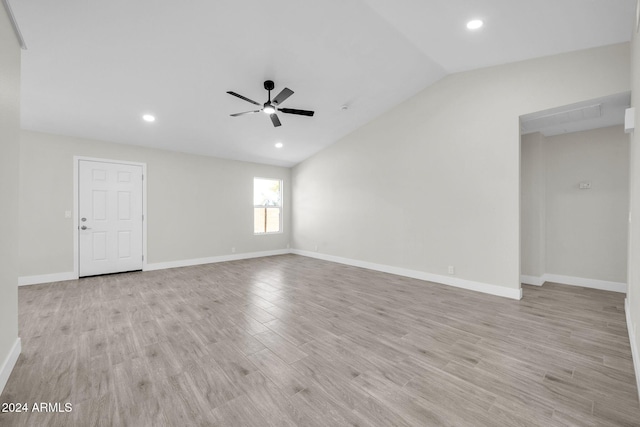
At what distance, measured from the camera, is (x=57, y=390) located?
1760 mm

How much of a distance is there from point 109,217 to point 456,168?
20.7 feet

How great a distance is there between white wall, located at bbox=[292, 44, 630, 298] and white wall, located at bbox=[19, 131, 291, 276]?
8.23 feet

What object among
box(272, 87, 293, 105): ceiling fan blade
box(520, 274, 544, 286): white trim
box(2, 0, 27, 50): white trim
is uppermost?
box(272, 87, 293, 105): ceiling fan blade

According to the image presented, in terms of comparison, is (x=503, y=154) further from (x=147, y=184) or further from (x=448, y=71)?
(x=147, y=184)

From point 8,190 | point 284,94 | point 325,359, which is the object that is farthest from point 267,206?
point 325,359

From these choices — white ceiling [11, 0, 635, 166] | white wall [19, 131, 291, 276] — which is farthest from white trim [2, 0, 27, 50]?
white wall [19, 131, 291, 276]

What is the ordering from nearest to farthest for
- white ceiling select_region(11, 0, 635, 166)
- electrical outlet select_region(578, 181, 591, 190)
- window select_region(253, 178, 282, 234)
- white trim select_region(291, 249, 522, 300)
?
white ceiling select_region(11, 0, 635, 166) → white trim select_region(291, 249, 522, 300) → electrical outlet select_region(578, 181, 591, 190) → window select_region(253, 178, 282, 234)

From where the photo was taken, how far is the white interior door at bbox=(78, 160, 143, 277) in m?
4.80

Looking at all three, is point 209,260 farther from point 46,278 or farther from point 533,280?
point 533,280

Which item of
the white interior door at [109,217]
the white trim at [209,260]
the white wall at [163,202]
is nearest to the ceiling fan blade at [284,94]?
the white wall at [163,202]

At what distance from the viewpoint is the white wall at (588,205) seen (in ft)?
12.9

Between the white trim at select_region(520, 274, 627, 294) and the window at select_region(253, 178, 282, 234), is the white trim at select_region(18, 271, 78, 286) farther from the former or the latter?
the white trim at select_region(520, 274, 627, 294)

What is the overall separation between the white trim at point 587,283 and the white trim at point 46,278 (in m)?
8.26

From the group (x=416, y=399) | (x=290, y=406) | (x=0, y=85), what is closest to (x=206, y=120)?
(x=0, y=85)
